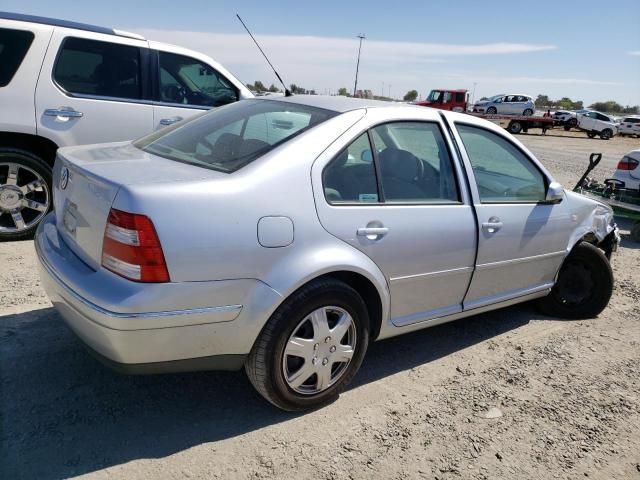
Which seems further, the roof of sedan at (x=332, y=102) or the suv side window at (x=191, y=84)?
the suv side window at (x=191, y=84)

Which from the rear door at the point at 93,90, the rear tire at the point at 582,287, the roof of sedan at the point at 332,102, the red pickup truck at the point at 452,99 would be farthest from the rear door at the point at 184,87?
the red pickup truck at the point at 452,99

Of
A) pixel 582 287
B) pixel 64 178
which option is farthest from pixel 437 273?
pixel 64 178

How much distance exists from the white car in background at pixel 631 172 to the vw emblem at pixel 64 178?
814 cm

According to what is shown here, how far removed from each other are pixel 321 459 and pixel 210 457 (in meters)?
0.50

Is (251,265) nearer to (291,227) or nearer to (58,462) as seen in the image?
(291,227)

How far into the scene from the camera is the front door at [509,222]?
11.4 ft

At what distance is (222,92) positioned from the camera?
6.08 meters

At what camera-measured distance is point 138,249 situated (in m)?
2.23

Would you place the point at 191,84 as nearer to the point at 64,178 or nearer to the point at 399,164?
the point at 64,178

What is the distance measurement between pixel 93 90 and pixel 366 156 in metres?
3.49

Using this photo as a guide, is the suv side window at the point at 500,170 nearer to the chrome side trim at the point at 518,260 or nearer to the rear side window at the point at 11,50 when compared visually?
the chrome side trim at the point at 518,260

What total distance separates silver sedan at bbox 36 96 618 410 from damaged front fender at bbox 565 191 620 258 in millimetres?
336

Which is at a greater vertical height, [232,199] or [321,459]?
[232,199]

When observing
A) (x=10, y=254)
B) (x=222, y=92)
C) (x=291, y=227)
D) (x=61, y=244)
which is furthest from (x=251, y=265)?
(x=222, y=92)
